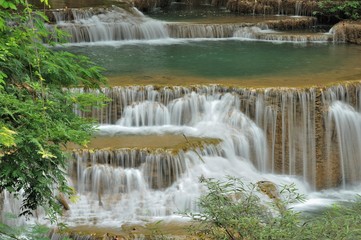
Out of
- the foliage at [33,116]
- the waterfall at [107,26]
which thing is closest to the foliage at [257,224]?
the foliage at [33,116]

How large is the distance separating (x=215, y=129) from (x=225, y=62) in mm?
4129

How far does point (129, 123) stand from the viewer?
39.1 ft

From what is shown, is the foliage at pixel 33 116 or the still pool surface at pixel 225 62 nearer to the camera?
the foliage at pixel 33 116

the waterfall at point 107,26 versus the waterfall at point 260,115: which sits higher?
the waterfall at point 107,26

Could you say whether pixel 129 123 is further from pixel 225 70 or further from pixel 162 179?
pixel 225 70

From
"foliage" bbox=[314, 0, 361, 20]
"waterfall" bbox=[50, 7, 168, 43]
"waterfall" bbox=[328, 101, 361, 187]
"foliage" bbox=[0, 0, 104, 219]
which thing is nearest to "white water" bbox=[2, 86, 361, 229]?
"waterfall" bbox=[328, 101, 361, 187]

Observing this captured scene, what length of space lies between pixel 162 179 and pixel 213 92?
254 cm

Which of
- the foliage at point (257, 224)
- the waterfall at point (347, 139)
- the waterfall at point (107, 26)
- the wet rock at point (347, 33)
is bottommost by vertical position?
the waterfall at point (347, 139)

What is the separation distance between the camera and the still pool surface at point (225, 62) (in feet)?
44.0

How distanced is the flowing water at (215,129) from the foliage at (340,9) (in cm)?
411

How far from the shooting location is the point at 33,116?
5.62 meters

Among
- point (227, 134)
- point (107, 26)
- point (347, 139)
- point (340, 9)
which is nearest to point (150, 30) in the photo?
point (107, 26)

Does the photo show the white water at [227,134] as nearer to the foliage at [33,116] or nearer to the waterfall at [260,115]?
the waterfall at [260,115]

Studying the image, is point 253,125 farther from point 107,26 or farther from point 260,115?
point 107,26
